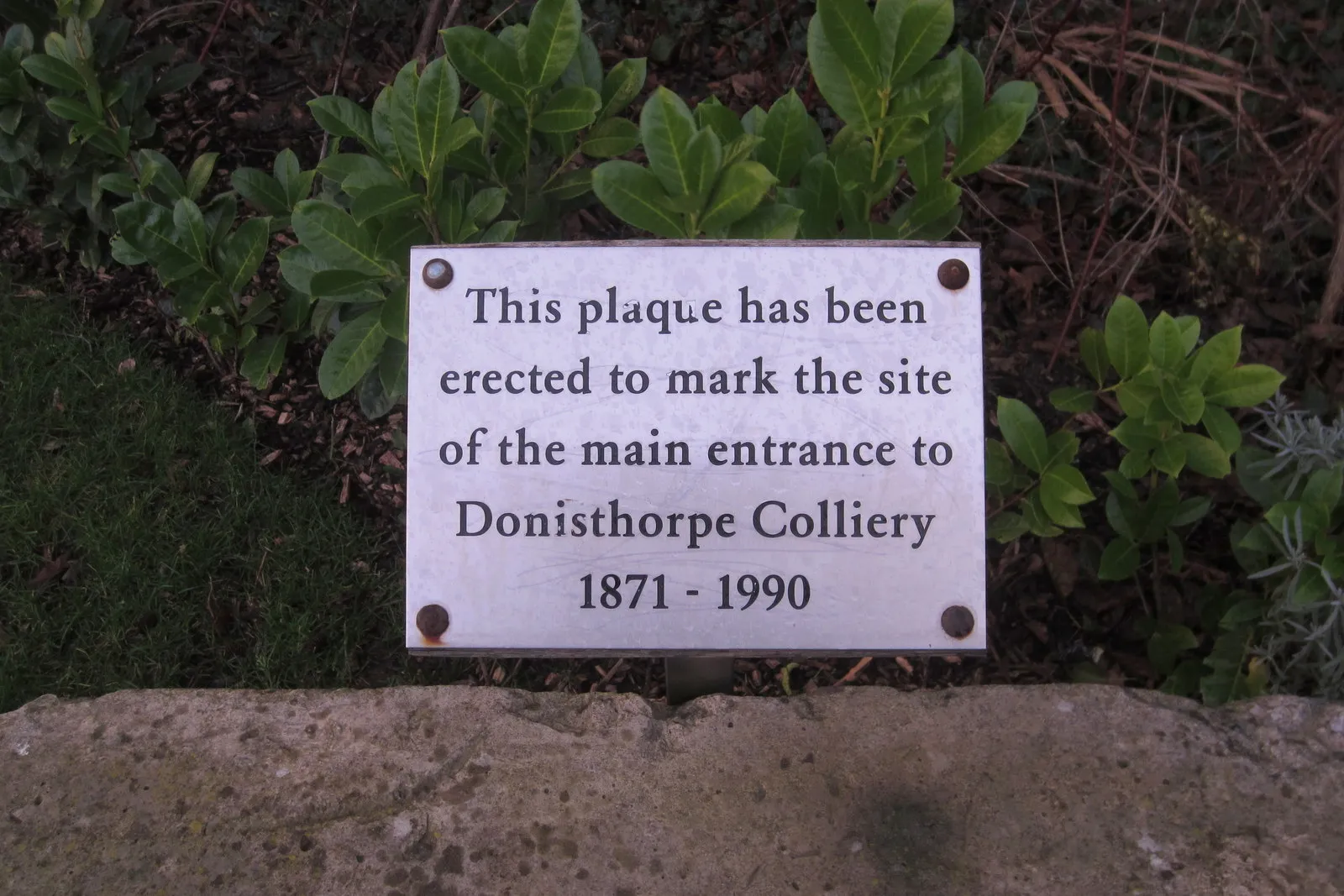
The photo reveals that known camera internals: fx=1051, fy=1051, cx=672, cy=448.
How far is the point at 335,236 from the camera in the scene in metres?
1.75

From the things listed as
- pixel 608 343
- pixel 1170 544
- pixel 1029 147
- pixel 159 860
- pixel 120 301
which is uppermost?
pixel 1029 147

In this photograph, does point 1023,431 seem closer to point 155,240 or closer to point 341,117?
point 341,117

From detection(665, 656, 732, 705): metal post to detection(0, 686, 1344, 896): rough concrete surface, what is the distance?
0.29 ft

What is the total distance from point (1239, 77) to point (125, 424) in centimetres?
288

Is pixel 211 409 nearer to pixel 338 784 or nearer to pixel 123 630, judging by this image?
pixel 123 630

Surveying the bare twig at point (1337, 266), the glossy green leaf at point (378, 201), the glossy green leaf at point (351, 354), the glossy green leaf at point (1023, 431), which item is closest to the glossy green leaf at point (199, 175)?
the glossy green leaf at point (351, 354)

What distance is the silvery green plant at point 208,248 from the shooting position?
215cm

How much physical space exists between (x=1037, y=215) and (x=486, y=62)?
1.72 metres

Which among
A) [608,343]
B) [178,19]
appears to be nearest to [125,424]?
[178,19]

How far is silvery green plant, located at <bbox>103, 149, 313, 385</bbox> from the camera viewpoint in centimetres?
215

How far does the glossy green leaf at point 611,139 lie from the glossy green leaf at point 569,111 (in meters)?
0.14

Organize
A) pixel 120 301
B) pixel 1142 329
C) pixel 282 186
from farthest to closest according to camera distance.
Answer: pixel 120 301
pixel 282 186
pixel 1142 329

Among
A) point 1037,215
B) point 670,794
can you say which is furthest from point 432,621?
point 1037,215

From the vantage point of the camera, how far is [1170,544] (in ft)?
6.73
